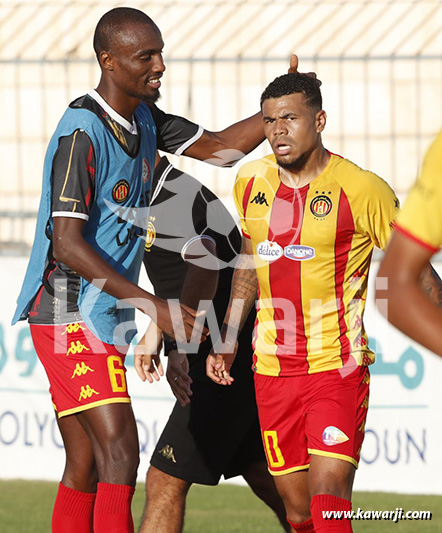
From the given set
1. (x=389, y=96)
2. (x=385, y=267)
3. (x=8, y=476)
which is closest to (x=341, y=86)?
(x=389, y=96)

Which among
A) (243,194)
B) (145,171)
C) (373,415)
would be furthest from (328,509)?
(373,415)

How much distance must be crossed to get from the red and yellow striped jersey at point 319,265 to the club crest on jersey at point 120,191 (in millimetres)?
582

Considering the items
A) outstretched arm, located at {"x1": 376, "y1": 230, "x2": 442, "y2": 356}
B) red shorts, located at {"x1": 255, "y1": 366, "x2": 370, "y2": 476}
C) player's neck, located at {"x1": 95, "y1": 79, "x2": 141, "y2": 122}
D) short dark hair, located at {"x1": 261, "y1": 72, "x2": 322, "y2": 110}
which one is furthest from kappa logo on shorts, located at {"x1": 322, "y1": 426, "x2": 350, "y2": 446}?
outstretched arm, located at {"x1": 376, "y1": 230, "x2": 442, "y2": 356}

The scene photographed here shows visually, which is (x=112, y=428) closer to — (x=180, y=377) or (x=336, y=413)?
(x=180, y=377)

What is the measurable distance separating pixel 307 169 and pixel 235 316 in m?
0.71

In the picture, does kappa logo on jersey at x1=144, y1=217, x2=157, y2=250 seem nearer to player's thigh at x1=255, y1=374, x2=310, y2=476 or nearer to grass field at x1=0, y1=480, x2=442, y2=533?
player's thigh at x1=255, y1=374, x2=310, y2=476

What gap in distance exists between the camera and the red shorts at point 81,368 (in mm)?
4164

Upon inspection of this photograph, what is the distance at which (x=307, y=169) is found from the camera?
173 inches

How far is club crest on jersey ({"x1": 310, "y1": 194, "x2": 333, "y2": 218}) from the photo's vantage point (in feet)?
14.0

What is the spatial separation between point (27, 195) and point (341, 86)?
124 inches

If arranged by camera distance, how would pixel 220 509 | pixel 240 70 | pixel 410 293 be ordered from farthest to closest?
pixel 240 70 → pixel 220 509 → pixel 410 293

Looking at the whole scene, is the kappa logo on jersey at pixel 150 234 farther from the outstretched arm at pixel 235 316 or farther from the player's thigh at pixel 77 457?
the player's thigh at pixel 77 457

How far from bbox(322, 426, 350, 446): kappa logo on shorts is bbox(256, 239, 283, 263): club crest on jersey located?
2.46 ft

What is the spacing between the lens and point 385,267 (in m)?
2.06
